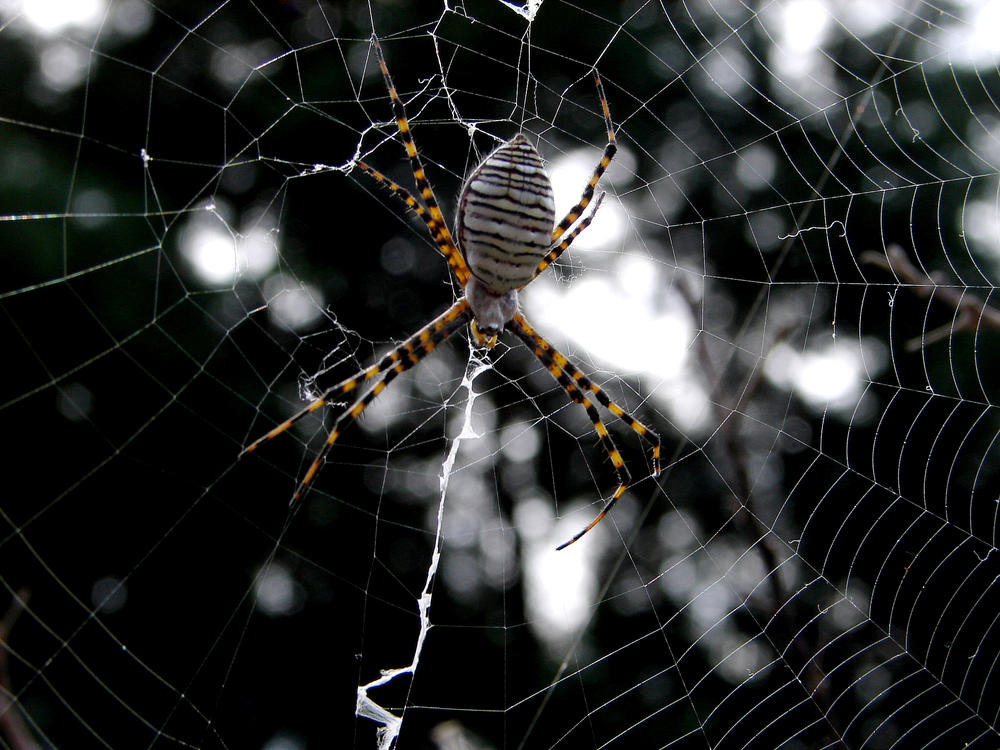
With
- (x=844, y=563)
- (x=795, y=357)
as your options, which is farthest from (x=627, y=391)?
(x=844, y=563)

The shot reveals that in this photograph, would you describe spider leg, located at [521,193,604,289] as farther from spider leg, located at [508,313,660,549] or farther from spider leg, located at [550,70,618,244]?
spider leg, located at [508,313,660,549]

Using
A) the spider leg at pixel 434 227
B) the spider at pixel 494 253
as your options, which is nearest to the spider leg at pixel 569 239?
the spider at pixel 494 253

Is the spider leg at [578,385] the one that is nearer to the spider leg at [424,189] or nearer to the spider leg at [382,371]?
the spider leg at [382,371]

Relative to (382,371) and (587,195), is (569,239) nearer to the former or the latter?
(587,195)

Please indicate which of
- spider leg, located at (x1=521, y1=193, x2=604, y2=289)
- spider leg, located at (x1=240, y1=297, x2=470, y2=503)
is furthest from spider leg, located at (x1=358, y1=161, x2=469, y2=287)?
spider leg, located at (x1=521, y1=193, x2=604, y2=289)

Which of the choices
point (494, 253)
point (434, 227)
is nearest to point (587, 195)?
point (494, 253)
